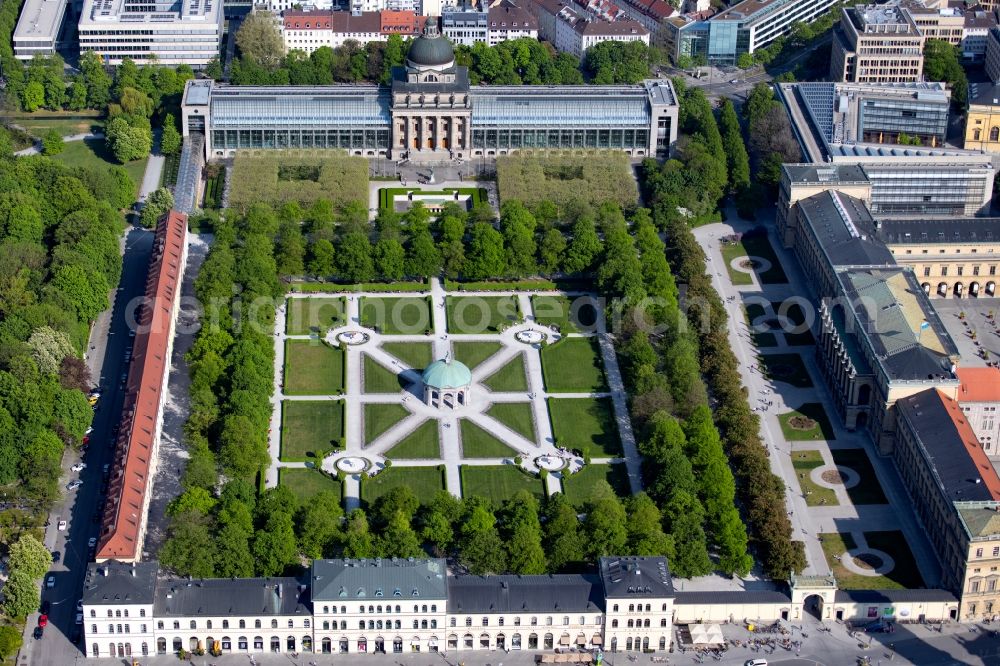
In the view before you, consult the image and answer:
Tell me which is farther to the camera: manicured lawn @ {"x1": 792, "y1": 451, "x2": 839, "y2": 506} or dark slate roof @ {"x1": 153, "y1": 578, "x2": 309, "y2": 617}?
manicured lawn @ {"x1": 792, "y1": 451, "x2": 839, "y2": 506}

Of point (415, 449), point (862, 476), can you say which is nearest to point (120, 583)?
point (415, 449)

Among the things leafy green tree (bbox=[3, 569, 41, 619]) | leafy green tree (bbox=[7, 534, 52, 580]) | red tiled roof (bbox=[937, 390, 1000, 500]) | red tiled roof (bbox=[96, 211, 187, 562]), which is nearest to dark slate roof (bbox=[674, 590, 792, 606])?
red tiled roof (bbox=[937, 390, 1000, 500])

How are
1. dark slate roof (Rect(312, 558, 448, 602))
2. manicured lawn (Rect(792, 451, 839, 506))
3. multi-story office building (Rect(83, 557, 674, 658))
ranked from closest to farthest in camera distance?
multi-story office building (Rect(83, 557, 674, 658)) < dark slate roof (Rect(312, 558, 448, 602)) < manicured lawn (Rect(792, 451, 839, 506))

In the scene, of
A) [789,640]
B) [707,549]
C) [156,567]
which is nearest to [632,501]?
[707,549]

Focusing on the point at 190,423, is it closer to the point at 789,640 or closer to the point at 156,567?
the point at 156,567

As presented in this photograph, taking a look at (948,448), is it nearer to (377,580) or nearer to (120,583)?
(377,580)

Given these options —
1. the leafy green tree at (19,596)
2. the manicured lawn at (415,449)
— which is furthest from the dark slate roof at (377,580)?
the manicured lawn at (415,449)

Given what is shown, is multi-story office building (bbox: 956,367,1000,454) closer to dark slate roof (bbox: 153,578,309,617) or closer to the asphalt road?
dark slate roof (bbox: 153,578,309,617)
